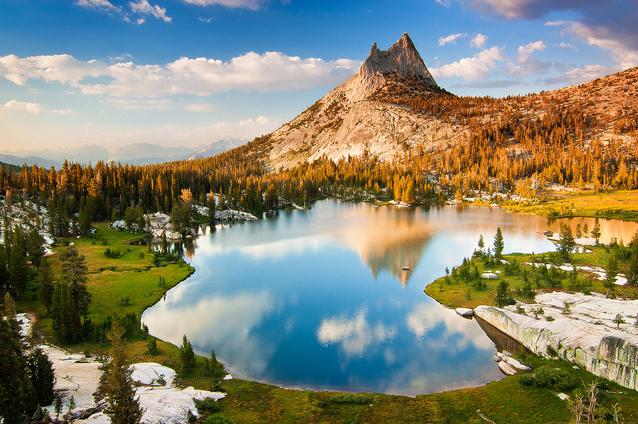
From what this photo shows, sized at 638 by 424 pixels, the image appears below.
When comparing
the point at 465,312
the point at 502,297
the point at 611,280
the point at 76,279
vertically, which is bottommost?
the point at 465,312

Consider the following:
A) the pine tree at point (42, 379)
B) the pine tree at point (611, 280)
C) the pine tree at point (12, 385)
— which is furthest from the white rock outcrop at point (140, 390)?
the pine tree at point (611, 280)

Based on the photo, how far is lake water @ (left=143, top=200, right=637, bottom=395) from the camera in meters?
48.5

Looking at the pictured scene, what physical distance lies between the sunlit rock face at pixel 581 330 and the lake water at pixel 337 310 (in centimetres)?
449

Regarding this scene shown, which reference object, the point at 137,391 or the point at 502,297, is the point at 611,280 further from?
the point at 137,391

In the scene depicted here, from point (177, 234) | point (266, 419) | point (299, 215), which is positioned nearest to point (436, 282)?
point (266, 419)

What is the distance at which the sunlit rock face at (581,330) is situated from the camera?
39750mm

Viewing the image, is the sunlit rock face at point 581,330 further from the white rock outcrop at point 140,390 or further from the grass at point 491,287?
the white rock outcrop at point 140,390

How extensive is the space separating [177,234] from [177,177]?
231 ft

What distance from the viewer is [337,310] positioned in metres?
66.2

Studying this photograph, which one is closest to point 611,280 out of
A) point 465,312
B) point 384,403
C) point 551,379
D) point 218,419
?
point 465,312

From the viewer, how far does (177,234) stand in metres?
133

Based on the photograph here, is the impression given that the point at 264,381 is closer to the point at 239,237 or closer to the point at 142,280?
the point at 142,280

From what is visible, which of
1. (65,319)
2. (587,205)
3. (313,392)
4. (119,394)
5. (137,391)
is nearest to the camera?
(119,394)

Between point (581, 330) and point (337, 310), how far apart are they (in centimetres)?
3337
